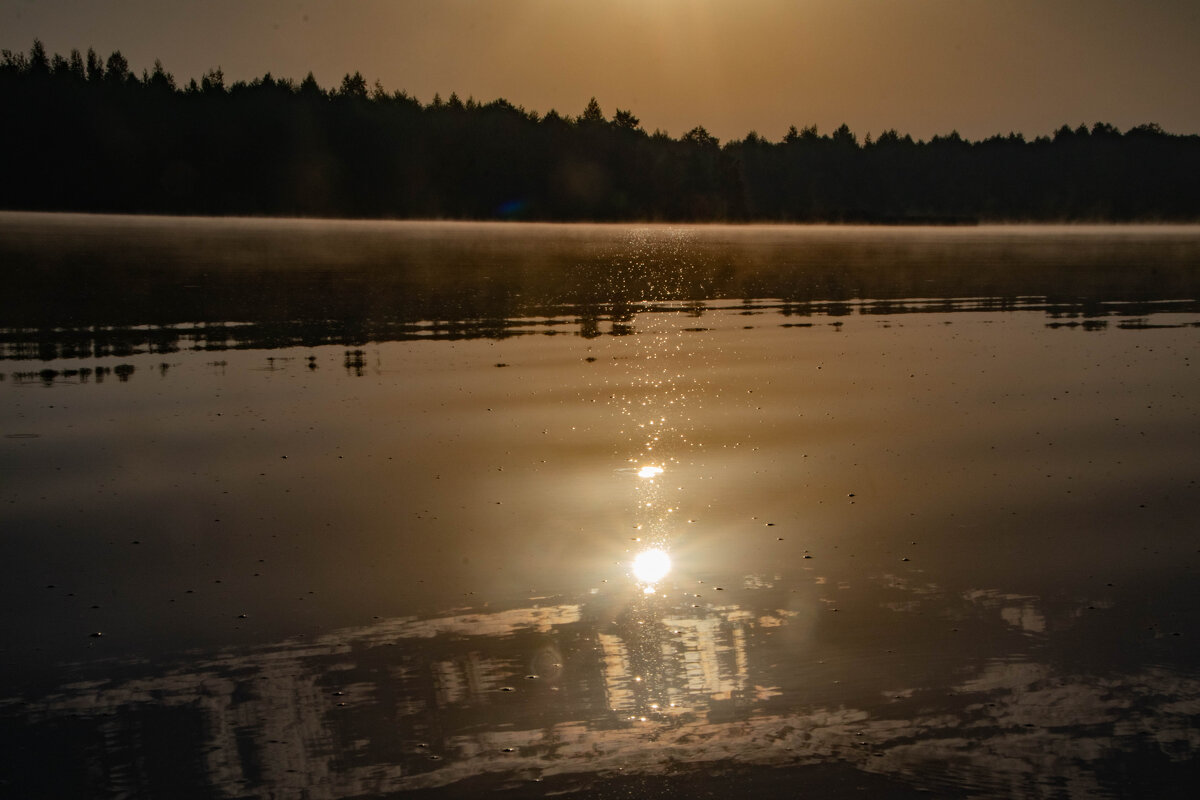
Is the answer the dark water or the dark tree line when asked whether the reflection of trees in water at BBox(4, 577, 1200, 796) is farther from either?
the dark tree line

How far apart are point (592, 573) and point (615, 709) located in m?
2.03

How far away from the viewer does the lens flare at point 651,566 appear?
7734 mm

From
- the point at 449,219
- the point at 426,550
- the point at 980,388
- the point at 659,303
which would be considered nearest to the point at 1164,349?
the point at 980,388

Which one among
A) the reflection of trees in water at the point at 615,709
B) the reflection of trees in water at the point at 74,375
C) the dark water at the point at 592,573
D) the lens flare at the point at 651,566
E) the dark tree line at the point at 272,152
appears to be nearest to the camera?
the reflection of trees in water at the point at 615,709

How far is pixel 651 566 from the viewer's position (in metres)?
7.96

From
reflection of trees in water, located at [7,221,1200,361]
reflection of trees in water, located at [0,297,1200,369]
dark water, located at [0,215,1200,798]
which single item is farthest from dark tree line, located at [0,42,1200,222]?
dark water, located at [0,215,1200,798]

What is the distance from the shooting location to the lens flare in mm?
7734

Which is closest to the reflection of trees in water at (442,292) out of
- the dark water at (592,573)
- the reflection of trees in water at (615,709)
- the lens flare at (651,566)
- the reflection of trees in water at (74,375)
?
the reflection of trees in water at (74,375)

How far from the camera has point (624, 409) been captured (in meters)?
13.8

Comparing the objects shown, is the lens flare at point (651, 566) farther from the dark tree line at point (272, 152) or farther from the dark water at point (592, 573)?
the dark tree line at point (272, 152)

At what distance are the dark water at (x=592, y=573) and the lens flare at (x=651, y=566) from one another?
7 cm

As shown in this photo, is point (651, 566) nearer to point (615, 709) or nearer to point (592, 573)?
point (592, 573)

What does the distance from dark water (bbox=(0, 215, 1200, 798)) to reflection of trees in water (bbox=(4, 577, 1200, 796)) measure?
2cm

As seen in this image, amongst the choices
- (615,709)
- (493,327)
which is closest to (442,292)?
(493,327)
